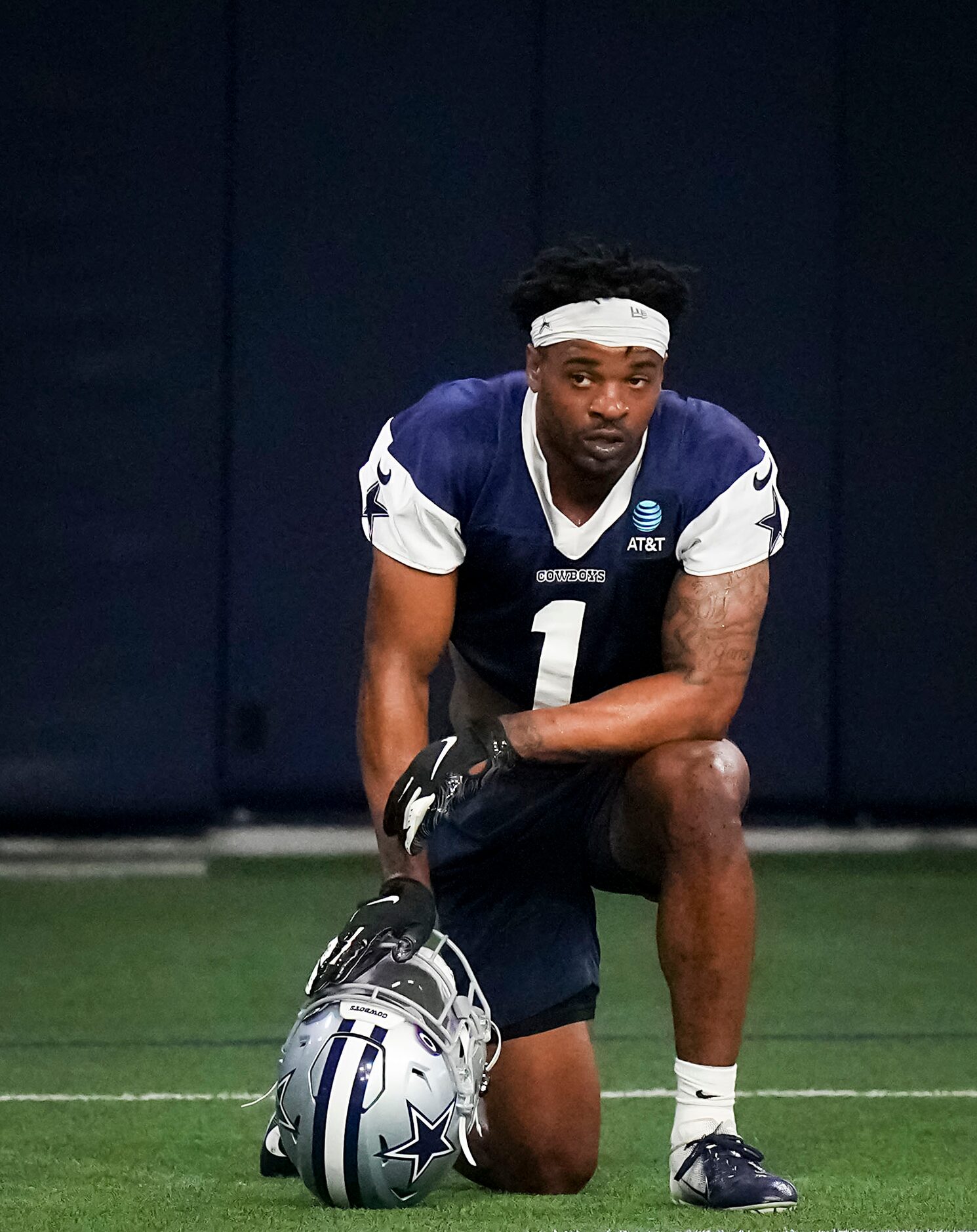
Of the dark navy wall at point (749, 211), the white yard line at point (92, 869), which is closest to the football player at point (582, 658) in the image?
the white yard line at point (92, 869)

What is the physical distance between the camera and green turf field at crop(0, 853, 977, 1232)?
336 cm

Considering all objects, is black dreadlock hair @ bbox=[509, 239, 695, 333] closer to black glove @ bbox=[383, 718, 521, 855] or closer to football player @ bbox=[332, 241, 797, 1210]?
football player @ bbox=[332, 241, 797, 1210]

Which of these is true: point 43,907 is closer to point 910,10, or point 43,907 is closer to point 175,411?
point 175,411

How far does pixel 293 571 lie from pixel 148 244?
1.40 m

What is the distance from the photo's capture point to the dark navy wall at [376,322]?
8.30m

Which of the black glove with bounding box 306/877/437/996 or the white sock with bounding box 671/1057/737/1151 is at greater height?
the black glove with bounding box 306/877/437/996

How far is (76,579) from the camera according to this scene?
8.33 m

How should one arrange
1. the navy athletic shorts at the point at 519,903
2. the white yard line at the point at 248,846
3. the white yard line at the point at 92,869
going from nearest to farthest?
the navy athletic shorts at the point at 519,903 < the white yard line at the point at 92,869 < the white yard line at the point at 248,846

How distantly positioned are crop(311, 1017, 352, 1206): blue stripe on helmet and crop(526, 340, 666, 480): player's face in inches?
40.5

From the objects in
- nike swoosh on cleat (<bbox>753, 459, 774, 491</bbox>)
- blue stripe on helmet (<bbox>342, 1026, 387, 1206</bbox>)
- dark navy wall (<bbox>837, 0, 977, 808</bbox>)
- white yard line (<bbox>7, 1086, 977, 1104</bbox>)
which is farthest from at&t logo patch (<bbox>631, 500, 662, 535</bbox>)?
dark navy wall (<bbox>837, 0, 977, 808</bbox>)

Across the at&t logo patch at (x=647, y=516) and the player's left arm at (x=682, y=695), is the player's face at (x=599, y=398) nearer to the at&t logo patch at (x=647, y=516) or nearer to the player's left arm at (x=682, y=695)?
the at&t logo patch at (x=647, y=516)

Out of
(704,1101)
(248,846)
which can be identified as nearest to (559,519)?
(704,1101)

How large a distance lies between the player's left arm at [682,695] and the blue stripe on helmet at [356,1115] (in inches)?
23.6

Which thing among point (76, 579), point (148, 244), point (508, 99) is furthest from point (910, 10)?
point (76, 579)
